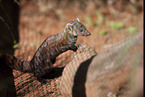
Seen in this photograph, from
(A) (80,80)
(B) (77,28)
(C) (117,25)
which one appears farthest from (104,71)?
(C) (117,25)

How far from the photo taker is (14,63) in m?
1.84

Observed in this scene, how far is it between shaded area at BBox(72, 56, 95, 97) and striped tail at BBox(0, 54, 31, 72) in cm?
68

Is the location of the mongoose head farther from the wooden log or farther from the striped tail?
the striped tail

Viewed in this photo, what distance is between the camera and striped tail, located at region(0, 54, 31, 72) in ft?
5.91

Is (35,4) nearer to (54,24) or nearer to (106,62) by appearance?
(54,24)

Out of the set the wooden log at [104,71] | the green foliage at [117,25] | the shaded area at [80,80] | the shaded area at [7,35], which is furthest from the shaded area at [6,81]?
the green foliage at [117,25]

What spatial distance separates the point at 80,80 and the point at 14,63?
890mm

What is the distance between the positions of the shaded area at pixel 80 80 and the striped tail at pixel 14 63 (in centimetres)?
68

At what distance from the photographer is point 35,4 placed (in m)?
4.62

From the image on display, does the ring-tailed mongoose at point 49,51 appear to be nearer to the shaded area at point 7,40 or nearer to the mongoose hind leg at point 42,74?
the mongoose hind leg at point 42,74

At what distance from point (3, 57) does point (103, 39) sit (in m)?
2.69

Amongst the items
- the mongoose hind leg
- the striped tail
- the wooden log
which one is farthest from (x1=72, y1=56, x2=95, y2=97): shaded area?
the striped tail

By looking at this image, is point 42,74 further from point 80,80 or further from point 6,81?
point 80,80

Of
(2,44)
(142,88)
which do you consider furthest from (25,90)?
(2,44)
